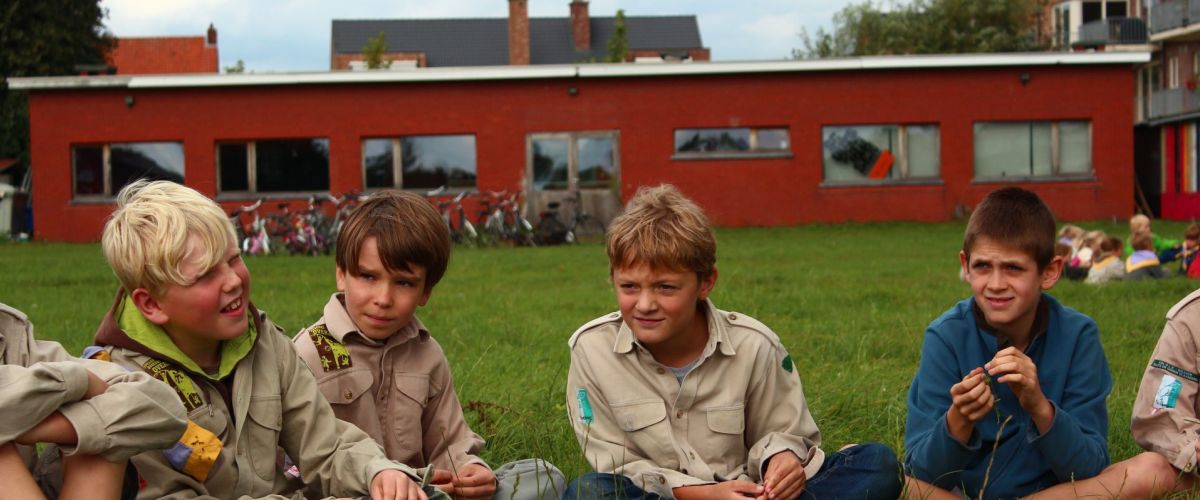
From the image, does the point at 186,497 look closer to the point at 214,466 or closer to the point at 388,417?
the point at 214,466

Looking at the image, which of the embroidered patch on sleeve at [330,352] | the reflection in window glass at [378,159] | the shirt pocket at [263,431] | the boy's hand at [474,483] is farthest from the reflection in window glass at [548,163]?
the shirt pocket at [263,431]

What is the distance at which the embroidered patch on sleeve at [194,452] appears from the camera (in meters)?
3.02

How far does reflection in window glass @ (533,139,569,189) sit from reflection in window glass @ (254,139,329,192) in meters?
4.27

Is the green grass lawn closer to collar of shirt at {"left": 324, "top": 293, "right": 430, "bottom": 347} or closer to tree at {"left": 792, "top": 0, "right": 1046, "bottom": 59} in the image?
collar of shirt at {"left": 324, "top": 293, "right": 430, "bottom": 347}

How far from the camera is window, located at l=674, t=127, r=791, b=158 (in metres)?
26.1

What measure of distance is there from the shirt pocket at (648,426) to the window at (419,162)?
72.9ft

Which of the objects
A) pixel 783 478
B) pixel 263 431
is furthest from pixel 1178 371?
pixel 263 431

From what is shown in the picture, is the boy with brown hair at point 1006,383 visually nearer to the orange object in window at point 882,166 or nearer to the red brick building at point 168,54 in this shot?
the orange object in window at point 882,166

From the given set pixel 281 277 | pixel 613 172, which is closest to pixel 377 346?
pixel 281 277

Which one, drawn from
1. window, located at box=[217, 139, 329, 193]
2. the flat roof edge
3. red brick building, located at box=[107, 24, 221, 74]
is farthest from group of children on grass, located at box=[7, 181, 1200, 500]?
red brick building, located at box=[107, 24, 221, 74]

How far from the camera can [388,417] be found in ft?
12.2

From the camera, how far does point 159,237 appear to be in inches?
121

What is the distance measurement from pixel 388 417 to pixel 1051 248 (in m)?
2.05

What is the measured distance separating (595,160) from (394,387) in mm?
22307
